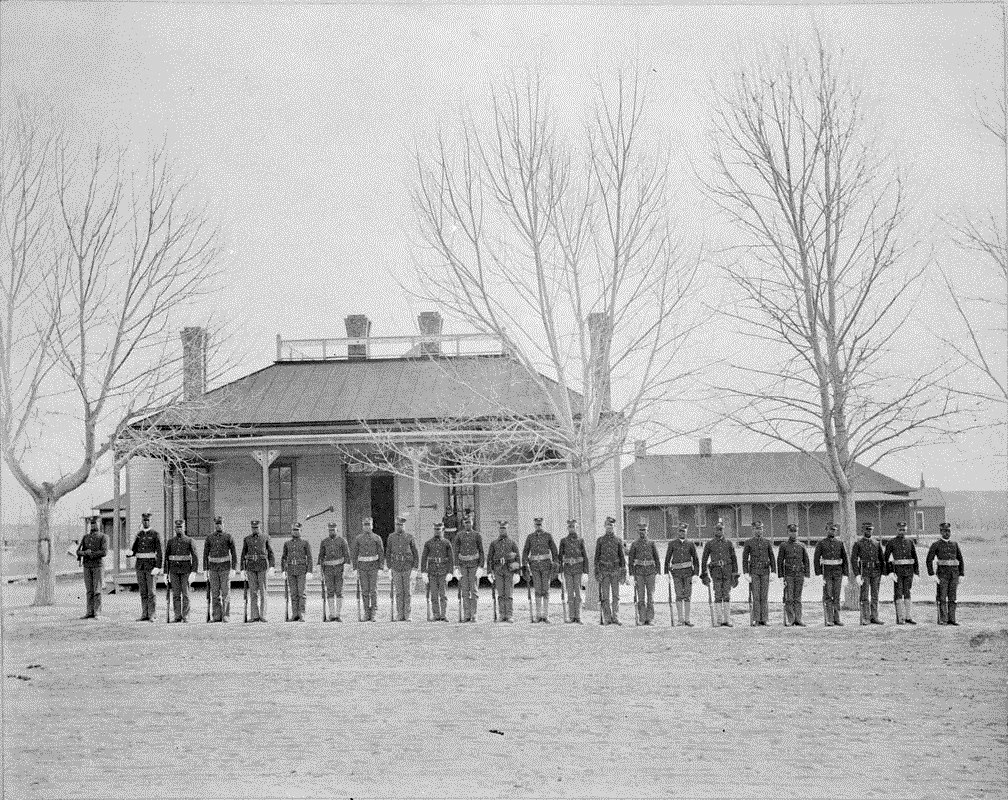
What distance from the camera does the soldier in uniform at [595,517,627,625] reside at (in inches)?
564

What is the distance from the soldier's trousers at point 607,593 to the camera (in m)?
14.3

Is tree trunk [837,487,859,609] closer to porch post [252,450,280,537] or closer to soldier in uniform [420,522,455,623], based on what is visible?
soldier in uniform [420,522,455,623]

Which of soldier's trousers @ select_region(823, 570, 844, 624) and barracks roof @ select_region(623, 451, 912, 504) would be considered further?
barracks roof @ select_region(623, 451, 912, 504)

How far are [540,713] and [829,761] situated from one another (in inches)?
110

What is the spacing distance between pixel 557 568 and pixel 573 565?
516 millimetres

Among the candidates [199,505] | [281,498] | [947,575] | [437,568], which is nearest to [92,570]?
[437,568]

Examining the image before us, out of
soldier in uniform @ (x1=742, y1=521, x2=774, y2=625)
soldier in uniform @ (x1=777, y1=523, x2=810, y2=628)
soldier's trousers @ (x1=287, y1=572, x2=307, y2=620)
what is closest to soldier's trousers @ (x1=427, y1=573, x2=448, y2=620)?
soldier's trousers @ (x1=287, y1=572, x2=307, y2=620)

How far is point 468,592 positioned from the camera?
14.9 m

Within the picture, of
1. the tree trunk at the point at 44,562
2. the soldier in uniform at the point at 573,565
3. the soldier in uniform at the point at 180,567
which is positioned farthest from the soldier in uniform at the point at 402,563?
the tree trunk at the point at 44,562

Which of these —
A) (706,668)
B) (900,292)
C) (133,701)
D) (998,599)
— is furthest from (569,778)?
(998,599)

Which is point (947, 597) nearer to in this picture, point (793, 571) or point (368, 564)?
point (793, 571)

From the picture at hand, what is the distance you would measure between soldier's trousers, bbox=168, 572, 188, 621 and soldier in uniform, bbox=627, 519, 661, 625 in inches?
284

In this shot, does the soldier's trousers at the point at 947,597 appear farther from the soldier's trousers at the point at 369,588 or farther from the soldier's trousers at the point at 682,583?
the soldier's trousers at the point at 369,588

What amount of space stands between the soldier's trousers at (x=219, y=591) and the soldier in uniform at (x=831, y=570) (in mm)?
9248
